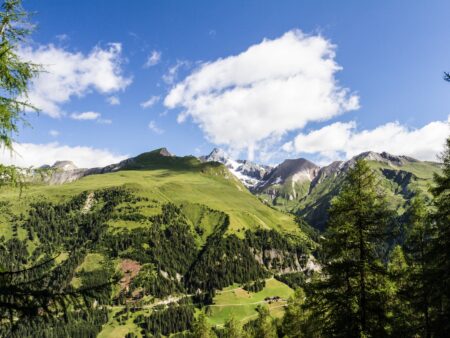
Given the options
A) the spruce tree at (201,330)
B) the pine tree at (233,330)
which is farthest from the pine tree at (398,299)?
the pine tree at (233,330)

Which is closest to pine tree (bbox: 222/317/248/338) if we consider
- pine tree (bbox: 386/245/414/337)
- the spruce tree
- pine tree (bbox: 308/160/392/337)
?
the spruce tree

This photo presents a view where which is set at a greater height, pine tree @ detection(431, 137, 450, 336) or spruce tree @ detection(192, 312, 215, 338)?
pine tree @ detection(431, 137, 450, 336)

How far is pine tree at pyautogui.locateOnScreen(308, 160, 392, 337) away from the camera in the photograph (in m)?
23.3

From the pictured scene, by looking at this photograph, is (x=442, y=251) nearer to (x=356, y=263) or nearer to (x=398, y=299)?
(x=356, y=263)

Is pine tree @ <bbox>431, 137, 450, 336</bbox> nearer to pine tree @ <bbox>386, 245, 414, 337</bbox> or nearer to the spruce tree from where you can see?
pine tree @ <bbox>386, 245, 414, 337</bbox>

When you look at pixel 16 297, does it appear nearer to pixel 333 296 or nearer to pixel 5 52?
pixel 5 52

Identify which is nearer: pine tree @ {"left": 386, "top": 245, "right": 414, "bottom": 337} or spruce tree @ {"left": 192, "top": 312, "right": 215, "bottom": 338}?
pine tree @ {"left": 386, "top": 245, "right": 414, "bottom": 337}

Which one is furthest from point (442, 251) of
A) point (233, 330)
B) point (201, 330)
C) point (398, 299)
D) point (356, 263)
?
point (233, 330)

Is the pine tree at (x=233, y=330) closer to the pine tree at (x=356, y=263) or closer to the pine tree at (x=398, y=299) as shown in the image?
the pine tree at (x=398, y=299)

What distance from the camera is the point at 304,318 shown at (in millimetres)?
53062

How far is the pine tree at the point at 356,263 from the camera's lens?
76.6 feet

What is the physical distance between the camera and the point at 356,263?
23.6 meters

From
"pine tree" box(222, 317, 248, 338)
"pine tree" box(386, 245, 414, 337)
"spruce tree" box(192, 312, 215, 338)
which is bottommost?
"pine tree" box(222, 317, 248, 338)

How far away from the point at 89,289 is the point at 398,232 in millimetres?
21794
